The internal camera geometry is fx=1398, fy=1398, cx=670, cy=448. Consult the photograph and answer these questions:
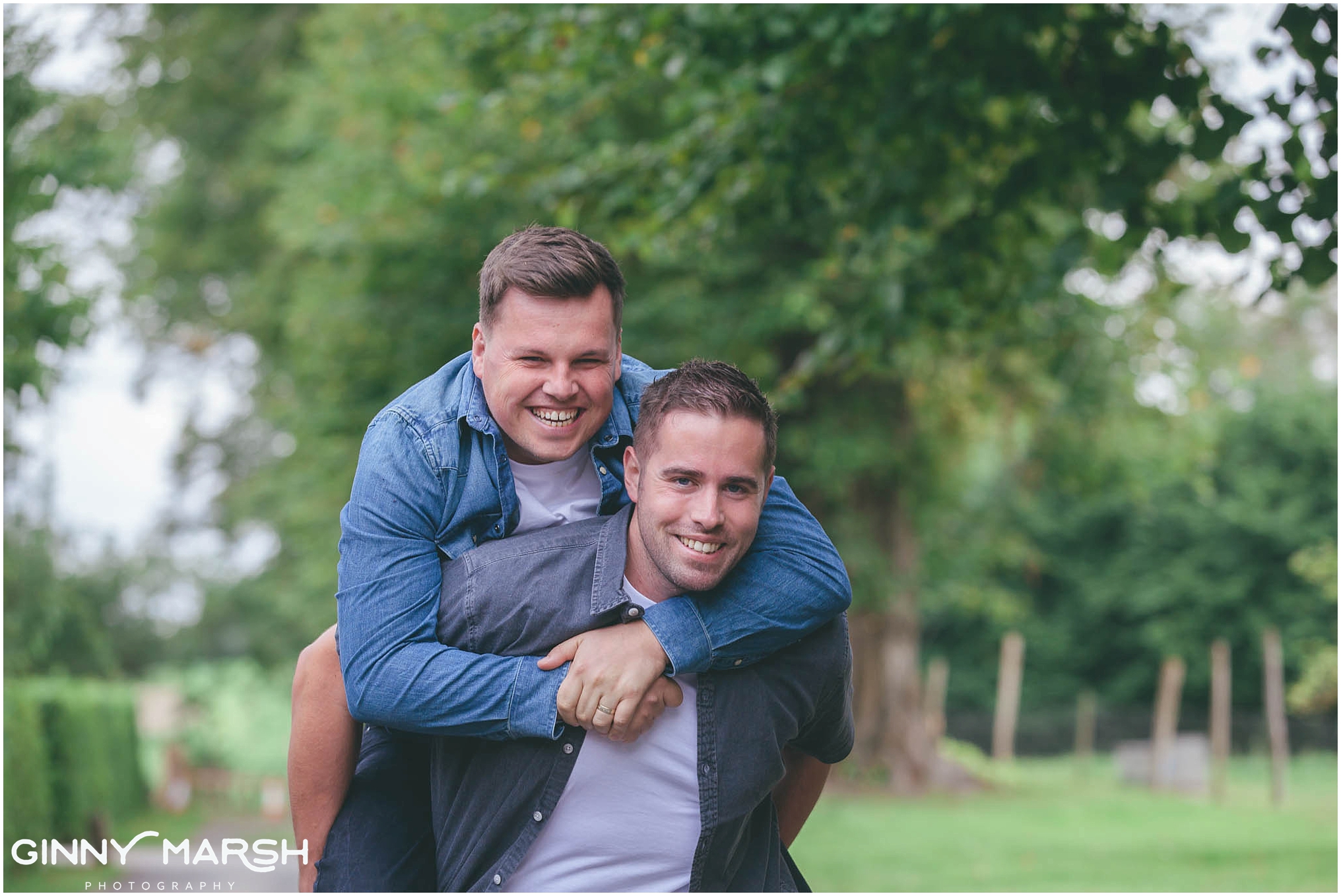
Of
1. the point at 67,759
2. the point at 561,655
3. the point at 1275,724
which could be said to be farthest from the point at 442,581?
the point at 1275,724

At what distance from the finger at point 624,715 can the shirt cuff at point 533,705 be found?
0.35 ft

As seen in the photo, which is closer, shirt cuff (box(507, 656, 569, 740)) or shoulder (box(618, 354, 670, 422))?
shirt cuff (box(507, 656, 569, 740))

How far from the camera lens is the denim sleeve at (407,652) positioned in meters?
2.54

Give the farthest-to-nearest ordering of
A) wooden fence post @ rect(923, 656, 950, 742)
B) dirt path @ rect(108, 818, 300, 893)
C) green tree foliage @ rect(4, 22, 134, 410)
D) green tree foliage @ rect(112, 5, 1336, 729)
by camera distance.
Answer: wooden fence post @ rect(923, 656, 950, 742) → green tree foliage @ rect(4, 22, 134, 410) → dirt path @ rect(108, 818, 300, 893) → green tree foliage @ rect(112, 5, 1336, 729)

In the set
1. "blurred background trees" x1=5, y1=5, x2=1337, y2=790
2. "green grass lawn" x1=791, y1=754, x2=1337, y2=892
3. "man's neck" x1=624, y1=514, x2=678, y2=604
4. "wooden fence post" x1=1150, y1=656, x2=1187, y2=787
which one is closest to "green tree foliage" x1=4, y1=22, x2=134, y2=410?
"blurred background trees" x1=5, y1=5, x2=1337, y2=790

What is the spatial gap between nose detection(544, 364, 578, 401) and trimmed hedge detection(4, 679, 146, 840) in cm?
897

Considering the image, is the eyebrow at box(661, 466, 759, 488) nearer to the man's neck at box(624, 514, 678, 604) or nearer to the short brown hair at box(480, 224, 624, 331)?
the man's neck at box(624, 514, 678, 604)

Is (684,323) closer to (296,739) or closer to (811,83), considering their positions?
(811,83)

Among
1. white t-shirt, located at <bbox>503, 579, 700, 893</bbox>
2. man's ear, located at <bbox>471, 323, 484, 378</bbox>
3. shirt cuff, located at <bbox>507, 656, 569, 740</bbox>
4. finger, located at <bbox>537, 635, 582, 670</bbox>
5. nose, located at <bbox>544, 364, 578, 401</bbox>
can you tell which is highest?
man's ear, located at <bbox>471, 323, 484, 378</bbox>

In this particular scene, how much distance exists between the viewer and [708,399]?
2.59m

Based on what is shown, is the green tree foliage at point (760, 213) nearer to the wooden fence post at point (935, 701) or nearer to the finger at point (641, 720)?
the wooden fence post at point (935, 701)

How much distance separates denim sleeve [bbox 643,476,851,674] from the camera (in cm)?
265

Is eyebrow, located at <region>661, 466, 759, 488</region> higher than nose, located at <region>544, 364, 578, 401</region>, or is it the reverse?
nose, located at <region>544, 364, 578, 401</region>

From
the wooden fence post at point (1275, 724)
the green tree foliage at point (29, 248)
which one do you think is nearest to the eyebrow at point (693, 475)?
the green tree foliage at point (29, 248)
